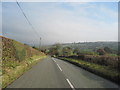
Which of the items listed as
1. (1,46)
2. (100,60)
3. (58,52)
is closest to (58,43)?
(58,52)

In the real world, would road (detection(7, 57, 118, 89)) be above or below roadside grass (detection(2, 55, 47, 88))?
below

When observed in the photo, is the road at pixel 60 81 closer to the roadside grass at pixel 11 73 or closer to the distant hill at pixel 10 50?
the roadside grass at pixel 11 73

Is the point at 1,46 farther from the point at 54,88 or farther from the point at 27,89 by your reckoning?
the point at 54,88

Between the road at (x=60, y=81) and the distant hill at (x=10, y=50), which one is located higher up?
the distant hill at (x=10, y=50)

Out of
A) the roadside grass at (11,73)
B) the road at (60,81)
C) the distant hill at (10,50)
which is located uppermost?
the distant hill at (10,50)

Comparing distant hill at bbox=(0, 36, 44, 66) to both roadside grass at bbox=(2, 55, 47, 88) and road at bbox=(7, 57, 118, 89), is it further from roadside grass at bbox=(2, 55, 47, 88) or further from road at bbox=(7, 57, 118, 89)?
road at bbox=(7, 57, 118, 89)

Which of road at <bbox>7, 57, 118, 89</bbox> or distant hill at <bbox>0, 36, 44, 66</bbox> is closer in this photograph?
road at <bbox>7, 57, 118, 89</bbox>

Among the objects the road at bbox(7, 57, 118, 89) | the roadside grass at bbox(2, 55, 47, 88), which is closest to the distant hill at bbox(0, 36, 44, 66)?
the roadside grass at bbox(2, 55, 47, 88)

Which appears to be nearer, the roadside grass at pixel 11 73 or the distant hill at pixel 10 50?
the roadside grass at pixel 11 73

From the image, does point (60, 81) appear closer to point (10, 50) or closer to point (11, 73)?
point (11, 73)

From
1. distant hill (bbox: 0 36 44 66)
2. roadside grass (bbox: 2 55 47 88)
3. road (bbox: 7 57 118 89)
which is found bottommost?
road (bbox: 7 57 118 89)

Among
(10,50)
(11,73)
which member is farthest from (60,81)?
(10,50)

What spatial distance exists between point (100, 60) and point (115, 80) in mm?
9483

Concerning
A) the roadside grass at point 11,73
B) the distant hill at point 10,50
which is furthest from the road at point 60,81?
the distant hill at point 10,50
